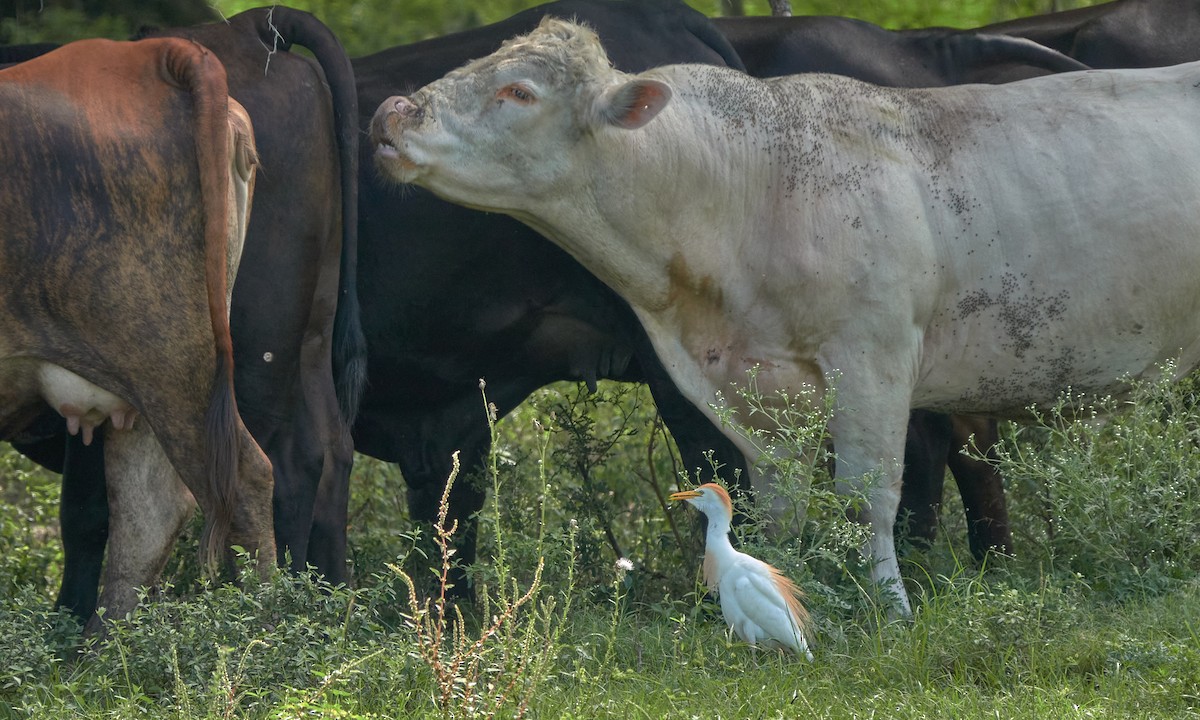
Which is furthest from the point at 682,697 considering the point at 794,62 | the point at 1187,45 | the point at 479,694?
the point at 1187,45

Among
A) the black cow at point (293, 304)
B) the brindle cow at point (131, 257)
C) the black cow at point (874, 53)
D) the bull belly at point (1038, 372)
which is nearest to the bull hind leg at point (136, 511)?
the brindle cow at point (131, 257)

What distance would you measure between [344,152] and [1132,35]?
13.1 ft

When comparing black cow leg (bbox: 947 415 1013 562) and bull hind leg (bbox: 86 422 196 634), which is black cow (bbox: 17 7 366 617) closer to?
bull hind leg (bbox: 86 422 196 634)

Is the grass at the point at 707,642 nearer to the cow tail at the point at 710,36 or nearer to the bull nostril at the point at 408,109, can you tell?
the bull nostril at the point at 408,109

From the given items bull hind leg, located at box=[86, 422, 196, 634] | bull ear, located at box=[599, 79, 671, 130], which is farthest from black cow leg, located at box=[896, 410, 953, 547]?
bull hind leg, located at box=[86, 422, 196, 634]

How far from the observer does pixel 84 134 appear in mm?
5594

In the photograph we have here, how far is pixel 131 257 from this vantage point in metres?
5.55

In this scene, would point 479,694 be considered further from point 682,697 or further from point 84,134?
point 84,134

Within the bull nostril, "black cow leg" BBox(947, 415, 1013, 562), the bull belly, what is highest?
the bull nostril

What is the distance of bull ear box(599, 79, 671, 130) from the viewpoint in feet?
20.0

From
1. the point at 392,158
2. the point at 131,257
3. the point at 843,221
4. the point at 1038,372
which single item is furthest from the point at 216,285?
the point at 1038,372

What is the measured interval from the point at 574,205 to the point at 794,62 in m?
2.06

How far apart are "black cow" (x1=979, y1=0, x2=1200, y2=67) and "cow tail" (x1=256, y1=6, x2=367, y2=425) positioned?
12.0 feet

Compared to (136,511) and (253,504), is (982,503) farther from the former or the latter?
(136,511)
